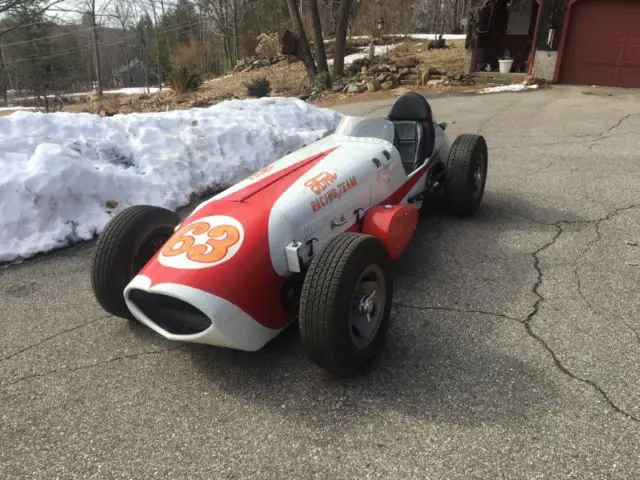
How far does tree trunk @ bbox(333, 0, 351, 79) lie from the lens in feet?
58.7

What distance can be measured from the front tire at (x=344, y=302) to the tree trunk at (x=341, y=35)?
662 inches

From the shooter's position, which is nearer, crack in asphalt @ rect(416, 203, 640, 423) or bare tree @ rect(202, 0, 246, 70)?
crack in asphalt @ rect(416, 203, 640, 423)

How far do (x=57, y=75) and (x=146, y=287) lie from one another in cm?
5951

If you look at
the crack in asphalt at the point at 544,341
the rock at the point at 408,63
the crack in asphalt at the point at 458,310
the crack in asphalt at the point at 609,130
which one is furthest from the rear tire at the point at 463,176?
the rock at the point at 408,63

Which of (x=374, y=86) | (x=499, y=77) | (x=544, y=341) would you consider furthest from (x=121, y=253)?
(x=499, y=77)

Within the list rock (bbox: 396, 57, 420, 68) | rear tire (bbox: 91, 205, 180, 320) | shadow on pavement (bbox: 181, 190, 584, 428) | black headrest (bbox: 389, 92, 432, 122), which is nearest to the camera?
shadow on pavement (bbox: 181, 190, 584, 428)

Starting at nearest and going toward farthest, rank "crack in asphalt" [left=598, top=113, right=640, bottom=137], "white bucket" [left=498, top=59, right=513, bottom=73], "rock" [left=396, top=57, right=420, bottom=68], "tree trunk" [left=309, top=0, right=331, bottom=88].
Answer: "crack in asphalt" [left=598, top=113, right=640, bottom=137], "white bucket" [left=498, top=59, right=513, bottom=73], "tree trunk" [left=309, top=0, right=331, bottom=88], "rock" [left=396, top=57, right=420, bottom=68]

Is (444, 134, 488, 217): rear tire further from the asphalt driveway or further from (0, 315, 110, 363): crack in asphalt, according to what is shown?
(0, 315, 110, 363): crack in asphalt

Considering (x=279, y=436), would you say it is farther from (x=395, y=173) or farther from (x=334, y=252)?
(x=395, y=173)

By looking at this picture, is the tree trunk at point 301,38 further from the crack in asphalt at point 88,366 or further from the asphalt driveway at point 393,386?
the crack in asphalt at point 88,366

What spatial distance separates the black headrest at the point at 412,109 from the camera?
5.33 metres

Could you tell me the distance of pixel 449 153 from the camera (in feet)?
17.4

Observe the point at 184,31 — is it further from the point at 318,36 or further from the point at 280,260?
the point at 280,260

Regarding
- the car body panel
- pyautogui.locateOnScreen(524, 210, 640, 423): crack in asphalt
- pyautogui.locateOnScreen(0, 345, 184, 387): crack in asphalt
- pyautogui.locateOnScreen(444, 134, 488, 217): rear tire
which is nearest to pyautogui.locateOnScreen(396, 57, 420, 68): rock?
pyautogui.locateOnScreen(444, 134, 488, 217): rear tire
